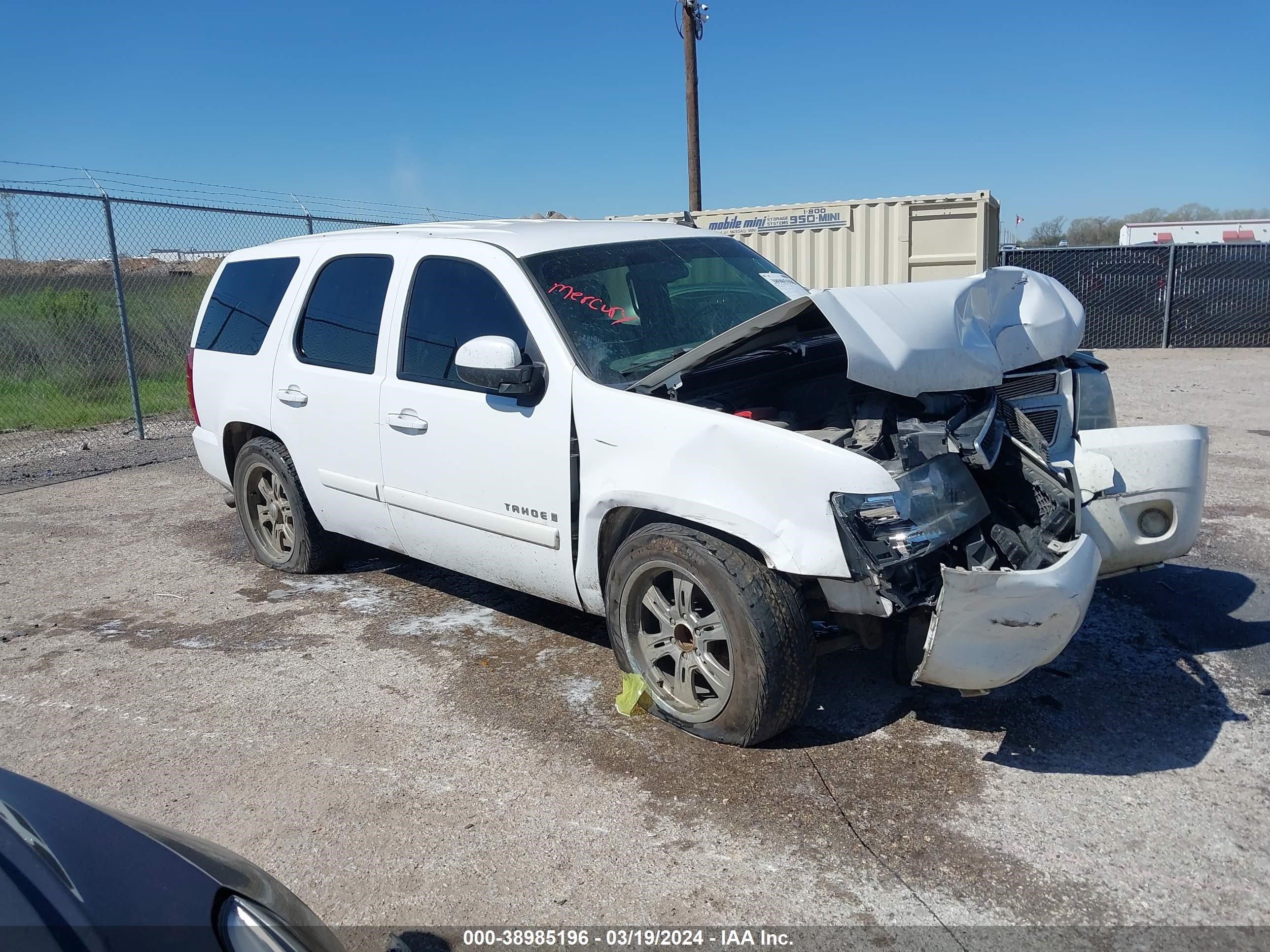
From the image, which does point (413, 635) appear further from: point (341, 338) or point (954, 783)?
point (954, 783)

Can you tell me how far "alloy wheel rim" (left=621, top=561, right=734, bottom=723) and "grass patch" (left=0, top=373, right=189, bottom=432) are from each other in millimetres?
8869

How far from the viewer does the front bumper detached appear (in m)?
3.13

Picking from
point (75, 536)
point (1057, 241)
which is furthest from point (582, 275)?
point (1057, 241)

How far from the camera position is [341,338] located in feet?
16.9

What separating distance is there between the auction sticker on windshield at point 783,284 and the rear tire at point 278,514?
2764 millimetres

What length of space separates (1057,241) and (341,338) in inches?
2170

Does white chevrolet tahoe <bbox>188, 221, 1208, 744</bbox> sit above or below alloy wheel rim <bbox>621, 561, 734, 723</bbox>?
above

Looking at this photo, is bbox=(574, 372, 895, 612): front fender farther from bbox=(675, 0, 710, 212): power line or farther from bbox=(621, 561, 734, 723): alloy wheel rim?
bbox=(675, 0, 710, 212): power line

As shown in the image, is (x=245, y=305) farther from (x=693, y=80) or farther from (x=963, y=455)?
(x=693, y=80)

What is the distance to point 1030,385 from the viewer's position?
13.9 feet

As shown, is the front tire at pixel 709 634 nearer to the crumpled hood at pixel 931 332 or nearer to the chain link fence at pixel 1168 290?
the crumpled hood at pixel 931 332

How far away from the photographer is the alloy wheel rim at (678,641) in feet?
11.9

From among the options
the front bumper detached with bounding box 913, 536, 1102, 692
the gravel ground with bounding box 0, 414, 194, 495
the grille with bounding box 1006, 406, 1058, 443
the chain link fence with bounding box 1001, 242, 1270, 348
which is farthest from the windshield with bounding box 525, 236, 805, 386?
the chain link fence with bounding box 1001, 242, 1270, 348

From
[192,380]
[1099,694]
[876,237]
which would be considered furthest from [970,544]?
[876,237]
